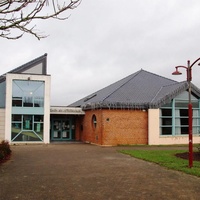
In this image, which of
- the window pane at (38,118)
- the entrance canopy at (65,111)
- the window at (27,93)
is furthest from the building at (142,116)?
the window at (27,93)

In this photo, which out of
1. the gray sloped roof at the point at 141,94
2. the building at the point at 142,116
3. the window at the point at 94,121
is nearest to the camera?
the building at the point at 142,116

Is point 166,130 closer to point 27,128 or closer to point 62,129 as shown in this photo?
point 62,129

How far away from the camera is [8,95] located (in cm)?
2398

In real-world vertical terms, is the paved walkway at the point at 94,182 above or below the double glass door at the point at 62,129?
below

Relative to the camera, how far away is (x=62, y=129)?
30391mm

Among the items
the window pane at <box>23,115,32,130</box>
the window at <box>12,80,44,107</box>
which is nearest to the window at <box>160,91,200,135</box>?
the window at <box>12,80,44,107</box>

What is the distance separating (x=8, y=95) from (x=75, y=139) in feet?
29.6

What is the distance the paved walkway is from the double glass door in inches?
658

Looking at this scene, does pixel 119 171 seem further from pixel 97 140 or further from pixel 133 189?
pixel 97 140

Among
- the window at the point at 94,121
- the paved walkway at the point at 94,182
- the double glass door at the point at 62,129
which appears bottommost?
Result: the paved walkway at the point at 94,182

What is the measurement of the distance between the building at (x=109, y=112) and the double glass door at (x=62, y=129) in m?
4.53

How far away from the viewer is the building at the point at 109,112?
2358 centimetres

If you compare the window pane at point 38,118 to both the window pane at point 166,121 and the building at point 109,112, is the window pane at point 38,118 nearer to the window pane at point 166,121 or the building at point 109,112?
the building at point 109,112

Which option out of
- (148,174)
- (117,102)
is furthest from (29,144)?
(148,174)
